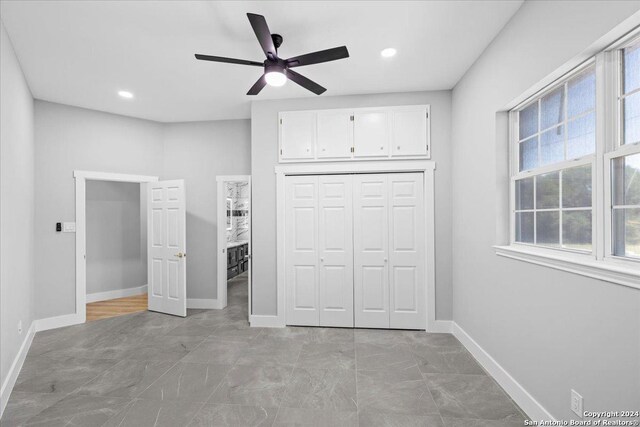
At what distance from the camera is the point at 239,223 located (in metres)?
7.94

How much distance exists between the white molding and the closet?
11.0 feet

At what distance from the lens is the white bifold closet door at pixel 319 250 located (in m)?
3.73

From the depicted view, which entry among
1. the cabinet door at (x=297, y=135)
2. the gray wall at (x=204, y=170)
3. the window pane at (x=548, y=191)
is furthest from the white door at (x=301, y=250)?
the window pane at (x=548, y=191)

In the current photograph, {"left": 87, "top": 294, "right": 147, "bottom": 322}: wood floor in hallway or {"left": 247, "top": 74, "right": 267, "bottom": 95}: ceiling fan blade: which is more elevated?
{"left": 247, "top": 74, "right": 267, "bottom": 95}: ceiling fan blade

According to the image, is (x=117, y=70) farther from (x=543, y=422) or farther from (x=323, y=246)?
(x=543, y=422)

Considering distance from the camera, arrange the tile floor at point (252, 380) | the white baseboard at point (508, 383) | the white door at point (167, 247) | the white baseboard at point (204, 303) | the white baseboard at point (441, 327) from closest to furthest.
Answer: the white baseboard at point (508, 383) < the tile floor at point (252, 380) < the white baseboard at point (441, 327) < the white door at point (167, 247) < the white baseboard at point (204, 303)

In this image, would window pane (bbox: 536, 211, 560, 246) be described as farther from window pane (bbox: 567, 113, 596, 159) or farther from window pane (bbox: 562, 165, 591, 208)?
window pane (bbox: 567, 113, 596, 159)

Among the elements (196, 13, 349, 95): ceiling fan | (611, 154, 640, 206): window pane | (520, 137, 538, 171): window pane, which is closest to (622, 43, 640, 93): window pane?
(611, 154, 640, 206): window pane

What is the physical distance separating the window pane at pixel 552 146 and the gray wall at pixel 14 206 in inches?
165

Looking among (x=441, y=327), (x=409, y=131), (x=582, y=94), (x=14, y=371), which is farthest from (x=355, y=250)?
A: (x=14, y=371)

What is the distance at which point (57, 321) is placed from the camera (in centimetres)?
382

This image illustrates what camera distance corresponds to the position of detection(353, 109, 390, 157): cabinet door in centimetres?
365

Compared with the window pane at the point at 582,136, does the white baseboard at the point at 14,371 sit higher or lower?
lower

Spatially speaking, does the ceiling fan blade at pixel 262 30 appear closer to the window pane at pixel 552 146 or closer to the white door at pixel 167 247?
the window pane at pixel 552 146
